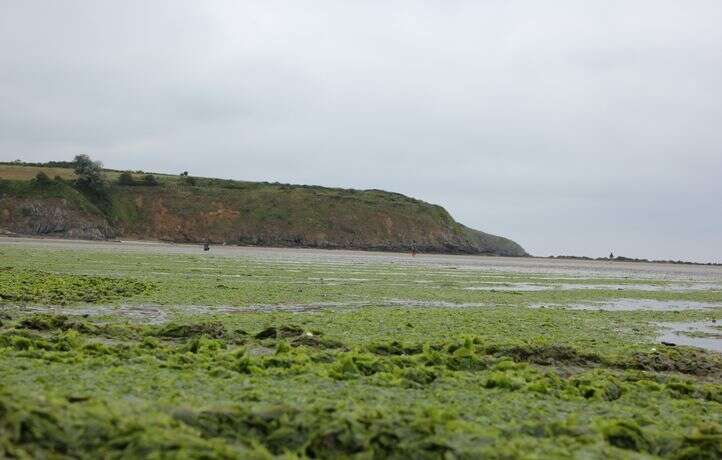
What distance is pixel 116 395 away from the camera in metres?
6.73

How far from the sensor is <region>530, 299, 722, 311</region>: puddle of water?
784 inches

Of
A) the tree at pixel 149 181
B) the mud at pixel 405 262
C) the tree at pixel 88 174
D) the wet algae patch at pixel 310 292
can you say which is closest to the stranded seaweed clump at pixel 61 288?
the wet algae patch at pixel 310 292

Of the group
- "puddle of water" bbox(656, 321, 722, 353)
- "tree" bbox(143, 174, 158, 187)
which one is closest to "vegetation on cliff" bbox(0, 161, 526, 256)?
"tree" bbox(143, 174, 158, 187)

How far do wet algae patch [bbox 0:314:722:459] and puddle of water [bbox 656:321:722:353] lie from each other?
214cm

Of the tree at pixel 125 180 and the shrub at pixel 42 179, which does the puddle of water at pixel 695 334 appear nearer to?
the shrub at pixel 42 179

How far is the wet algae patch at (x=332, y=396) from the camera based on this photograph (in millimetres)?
5332

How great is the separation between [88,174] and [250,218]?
2211 centimetres

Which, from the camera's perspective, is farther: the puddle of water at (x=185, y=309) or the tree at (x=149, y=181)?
the tree at (x=149, y=181)

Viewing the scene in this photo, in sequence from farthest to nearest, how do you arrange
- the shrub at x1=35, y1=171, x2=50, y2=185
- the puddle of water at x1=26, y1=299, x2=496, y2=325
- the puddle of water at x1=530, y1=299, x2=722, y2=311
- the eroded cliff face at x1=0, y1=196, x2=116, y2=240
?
the shrub at x1=35, y1=171, x2=50, y2=185, the eroded cliff face at x1=0, y1=196, x2=116, y2=240, the puddle of water at x1=530, y1=299, x2=722, y2=311, the puddle of water at x1=26, y1=299, x2=496, y2=325

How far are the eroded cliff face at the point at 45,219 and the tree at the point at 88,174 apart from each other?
7076mm

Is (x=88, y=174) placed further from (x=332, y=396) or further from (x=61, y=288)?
(x=332, y=396)

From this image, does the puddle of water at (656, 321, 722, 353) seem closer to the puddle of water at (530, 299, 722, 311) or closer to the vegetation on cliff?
the puddle of water at (530, 299, 722, 311)

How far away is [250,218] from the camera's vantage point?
97500 mm

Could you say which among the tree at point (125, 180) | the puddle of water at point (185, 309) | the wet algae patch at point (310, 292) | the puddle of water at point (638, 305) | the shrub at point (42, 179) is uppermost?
the tree at point (125, 180)
